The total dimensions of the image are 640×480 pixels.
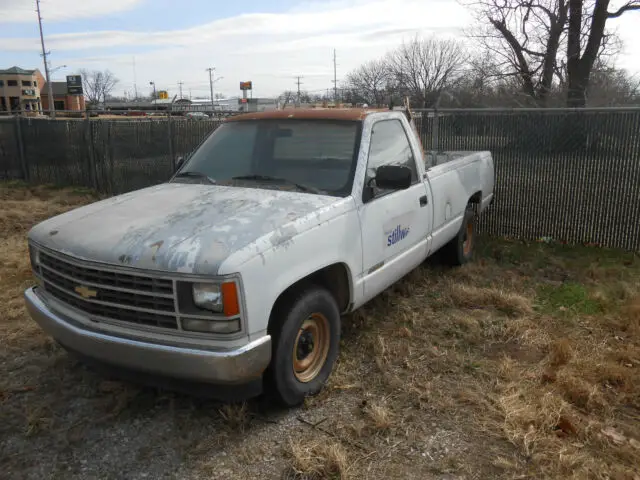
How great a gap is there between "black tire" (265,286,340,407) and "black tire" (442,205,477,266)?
2962 millimetres

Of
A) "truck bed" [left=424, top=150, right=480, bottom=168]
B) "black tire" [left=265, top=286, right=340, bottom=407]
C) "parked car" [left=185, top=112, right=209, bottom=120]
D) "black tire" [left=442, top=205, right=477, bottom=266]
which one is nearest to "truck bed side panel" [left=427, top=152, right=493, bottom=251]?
"truck bed" [left=424, top=150, right=480, bottom=168]

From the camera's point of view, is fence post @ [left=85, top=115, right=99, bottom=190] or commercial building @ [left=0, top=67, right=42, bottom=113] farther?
commercial building @ [left=0, top=67, right=42, bottom=113]

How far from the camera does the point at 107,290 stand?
3051mm

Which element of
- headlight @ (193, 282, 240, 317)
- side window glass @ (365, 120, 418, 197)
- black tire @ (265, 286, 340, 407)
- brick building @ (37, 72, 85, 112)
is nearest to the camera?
headlight @ (193, 282, 240, 317)

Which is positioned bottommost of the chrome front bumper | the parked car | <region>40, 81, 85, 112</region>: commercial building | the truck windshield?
the chrome front bumper

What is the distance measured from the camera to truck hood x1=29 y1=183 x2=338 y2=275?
289cm

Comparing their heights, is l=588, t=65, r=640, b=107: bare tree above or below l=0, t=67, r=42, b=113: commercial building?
below

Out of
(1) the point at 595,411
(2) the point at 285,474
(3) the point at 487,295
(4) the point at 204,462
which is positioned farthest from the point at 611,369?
(4) the point at 204,462

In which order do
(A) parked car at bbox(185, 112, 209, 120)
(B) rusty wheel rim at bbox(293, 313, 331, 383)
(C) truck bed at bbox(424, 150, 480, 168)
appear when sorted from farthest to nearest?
(A) parked car at bbox(185, 112, 209, 120), (C) truck bed at bbox(424, 150, 480, 168), (B) rusty wheel rim at bbox(293, 313, 331, 383)

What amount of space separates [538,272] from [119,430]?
16.4 ft

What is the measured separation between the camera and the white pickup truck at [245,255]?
113 inches

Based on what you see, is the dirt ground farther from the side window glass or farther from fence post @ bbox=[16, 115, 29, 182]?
fence post @ bbox=[16, 115, 29, 182]

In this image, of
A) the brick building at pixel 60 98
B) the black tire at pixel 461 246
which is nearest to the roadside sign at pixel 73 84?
the brick building at pixel 60 98

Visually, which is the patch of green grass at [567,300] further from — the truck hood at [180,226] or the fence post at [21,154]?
the fence post at [21,154]
